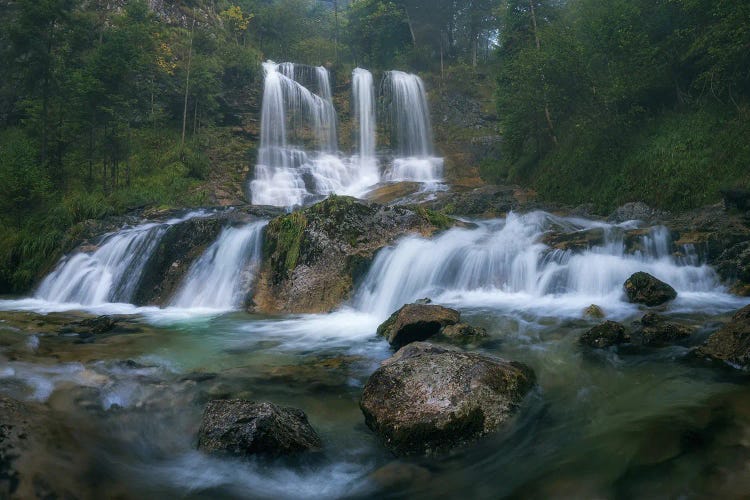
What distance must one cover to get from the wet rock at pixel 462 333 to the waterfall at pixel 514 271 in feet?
8.06

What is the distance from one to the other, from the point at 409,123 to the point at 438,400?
32813 millimetres

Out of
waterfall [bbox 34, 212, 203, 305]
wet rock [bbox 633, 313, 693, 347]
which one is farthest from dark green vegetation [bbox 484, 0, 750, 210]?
waterfall [bbox 34, 212, 203, 305]

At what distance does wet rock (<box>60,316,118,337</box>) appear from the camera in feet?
27.6

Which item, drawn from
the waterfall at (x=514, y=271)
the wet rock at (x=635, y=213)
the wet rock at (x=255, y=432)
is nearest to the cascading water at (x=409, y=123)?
the wet rock at (x=635, y=213)

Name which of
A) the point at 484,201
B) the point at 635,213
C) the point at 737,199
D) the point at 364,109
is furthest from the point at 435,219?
the point at 364,109

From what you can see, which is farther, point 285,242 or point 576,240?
point 285,242

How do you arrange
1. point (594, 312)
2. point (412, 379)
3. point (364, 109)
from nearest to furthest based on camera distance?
1. point (412, 379)
2. point (594, 312)
3. point (364, 109)

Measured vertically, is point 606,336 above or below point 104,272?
above

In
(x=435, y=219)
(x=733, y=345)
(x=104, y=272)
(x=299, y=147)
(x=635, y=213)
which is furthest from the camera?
(x=299, y=147)

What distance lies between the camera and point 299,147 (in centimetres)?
3128

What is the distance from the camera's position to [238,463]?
372 centimetres

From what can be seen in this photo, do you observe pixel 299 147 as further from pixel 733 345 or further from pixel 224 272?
pixel 733 345

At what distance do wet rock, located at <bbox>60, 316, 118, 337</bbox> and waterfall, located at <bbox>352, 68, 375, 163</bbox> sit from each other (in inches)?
1003

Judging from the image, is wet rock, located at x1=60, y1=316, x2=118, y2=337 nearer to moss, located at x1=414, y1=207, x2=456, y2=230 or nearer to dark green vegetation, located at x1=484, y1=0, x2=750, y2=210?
moss, located at x1=414, y1=207, x2=456, y2=230
